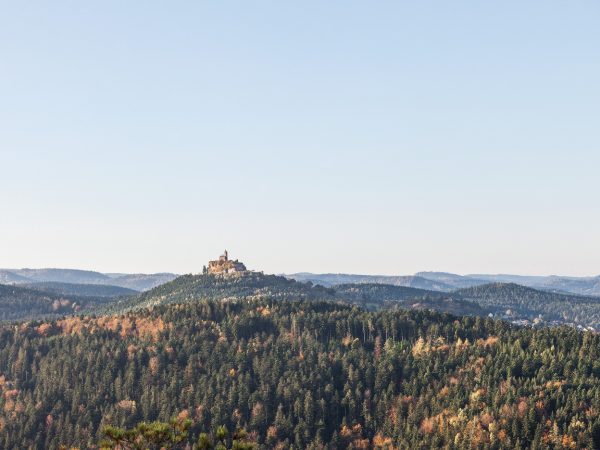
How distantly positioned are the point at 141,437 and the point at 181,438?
4.76m

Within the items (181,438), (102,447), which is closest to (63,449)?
(102,447)

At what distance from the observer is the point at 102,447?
69.8 meters

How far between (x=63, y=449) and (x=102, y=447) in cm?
464

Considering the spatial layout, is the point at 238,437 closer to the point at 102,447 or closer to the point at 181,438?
the point at 181,438

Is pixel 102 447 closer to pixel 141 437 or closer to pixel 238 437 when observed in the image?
pixel 141 437

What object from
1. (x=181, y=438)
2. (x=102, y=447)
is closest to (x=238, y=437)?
(x=181, y=438)

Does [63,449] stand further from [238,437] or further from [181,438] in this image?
[238,437]

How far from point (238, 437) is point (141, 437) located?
989 centimetres

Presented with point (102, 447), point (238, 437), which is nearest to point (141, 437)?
point (102, 447)

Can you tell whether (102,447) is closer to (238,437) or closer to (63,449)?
(63,449)

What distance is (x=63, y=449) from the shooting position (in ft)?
234

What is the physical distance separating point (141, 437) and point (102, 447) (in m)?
4.48

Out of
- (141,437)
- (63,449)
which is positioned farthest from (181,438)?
(63,449)

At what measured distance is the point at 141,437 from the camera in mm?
73000
